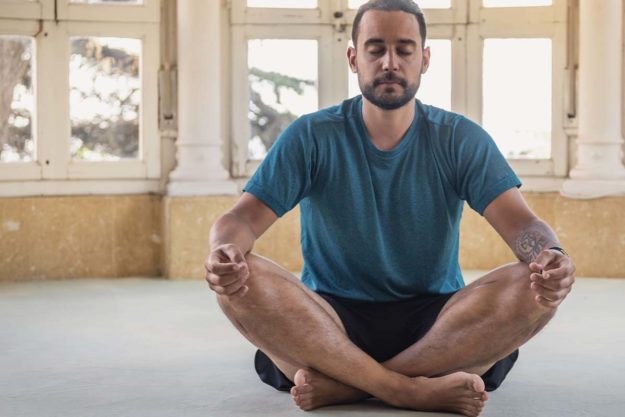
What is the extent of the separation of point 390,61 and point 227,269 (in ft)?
2.87

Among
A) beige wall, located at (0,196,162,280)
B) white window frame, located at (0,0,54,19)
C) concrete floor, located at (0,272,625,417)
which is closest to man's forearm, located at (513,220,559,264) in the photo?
concrete floor, located at (0,272,625,417)

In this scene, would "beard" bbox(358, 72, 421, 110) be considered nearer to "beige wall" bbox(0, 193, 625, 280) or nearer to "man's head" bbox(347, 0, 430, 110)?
"man's head" bbox(347, 0, 430, 110)

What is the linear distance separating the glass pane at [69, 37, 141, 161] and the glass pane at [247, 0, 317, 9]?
0.79 m

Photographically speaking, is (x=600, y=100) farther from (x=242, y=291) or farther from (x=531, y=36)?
(x=242, y=291)

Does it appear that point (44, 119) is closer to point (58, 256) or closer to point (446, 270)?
point (58, 256)

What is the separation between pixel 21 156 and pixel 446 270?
4214 millimetres

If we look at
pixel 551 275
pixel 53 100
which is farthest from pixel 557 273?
pixel 53 100

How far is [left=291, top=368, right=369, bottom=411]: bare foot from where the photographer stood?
346cm

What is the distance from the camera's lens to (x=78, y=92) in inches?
288

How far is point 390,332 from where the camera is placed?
12.0 ft

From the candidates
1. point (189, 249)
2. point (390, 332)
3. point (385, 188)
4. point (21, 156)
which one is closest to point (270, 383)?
point (390, 332)

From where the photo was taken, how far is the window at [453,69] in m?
7.52

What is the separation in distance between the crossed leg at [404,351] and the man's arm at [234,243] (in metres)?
0.09

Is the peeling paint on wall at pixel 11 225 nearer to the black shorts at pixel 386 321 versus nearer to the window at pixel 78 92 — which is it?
the window at pixel 78 92
